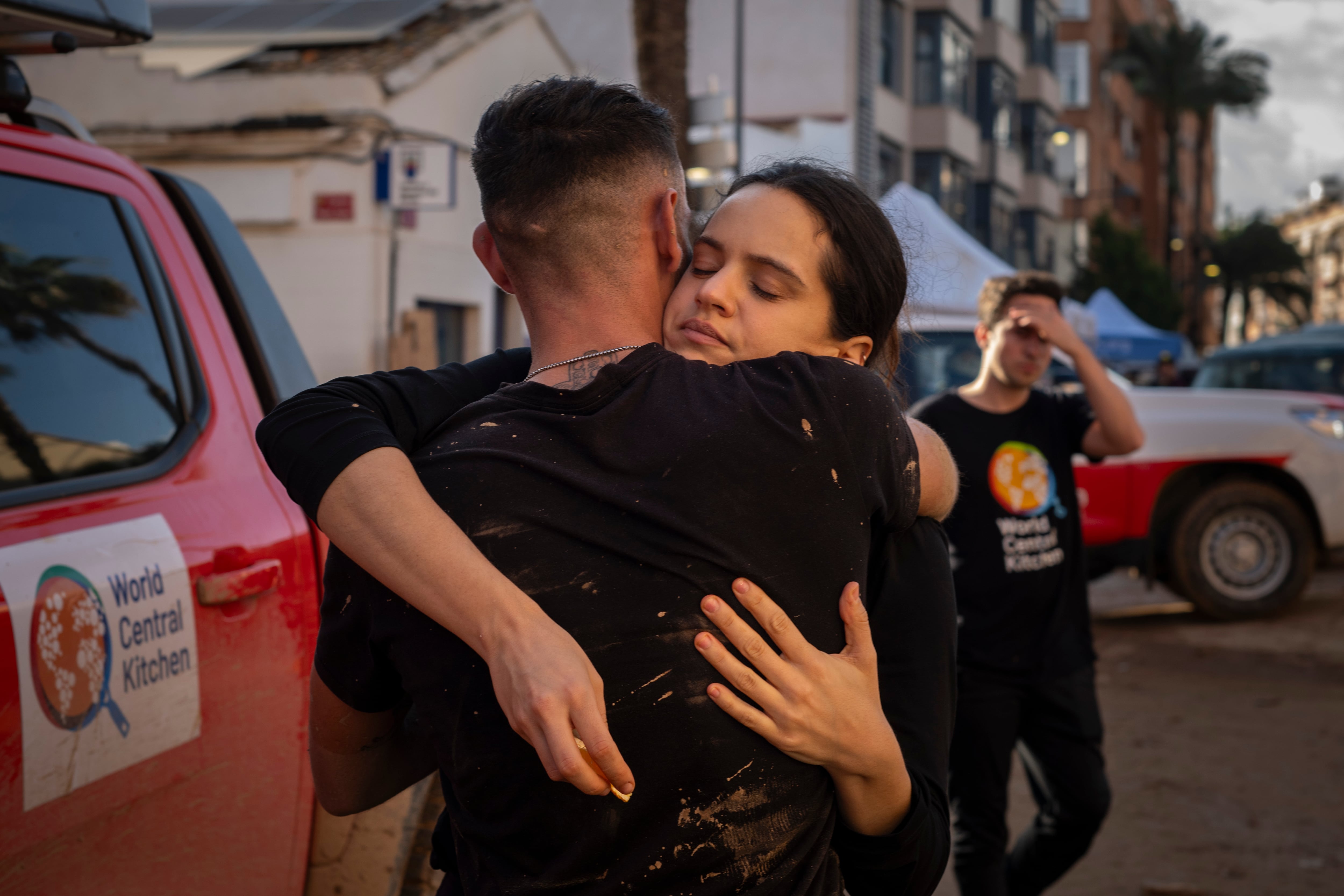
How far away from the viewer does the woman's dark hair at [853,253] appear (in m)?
1.67

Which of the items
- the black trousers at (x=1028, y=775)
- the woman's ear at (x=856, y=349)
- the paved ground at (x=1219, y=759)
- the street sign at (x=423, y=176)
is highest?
the street sign at (x=423, y=176)

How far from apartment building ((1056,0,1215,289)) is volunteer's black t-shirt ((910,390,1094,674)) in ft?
121

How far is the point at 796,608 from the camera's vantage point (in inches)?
54.2

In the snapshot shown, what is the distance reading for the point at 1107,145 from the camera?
50.8 m

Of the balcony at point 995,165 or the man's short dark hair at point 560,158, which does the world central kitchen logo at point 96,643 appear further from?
the balcony at point 995,165

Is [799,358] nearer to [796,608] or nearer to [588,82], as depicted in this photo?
[796,608]

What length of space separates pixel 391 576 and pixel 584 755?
11.3 inches

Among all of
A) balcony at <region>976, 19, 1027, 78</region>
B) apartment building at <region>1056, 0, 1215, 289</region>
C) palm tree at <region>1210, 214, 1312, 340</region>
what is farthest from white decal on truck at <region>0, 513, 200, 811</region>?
palm tree at <region>1210, 214, 1312, 340</region>

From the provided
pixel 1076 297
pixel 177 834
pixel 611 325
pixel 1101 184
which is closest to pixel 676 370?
pixel 611 325

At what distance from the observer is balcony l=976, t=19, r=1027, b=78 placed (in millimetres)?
32469

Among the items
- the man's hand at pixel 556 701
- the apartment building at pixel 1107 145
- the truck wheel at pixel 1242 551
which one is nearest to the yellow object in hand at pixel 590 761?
the man's hand at pixel 556 701

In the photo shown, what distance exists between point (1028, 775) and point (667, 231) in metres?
2.73

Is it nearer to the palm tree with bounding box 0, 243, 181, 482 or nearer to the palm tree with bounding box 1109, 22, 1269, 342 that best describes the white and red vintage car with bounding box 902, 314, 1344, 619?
the palm tree with bounding box 0, 243, 181, 482

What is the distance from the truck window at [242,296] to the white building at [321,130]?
35.9ft
